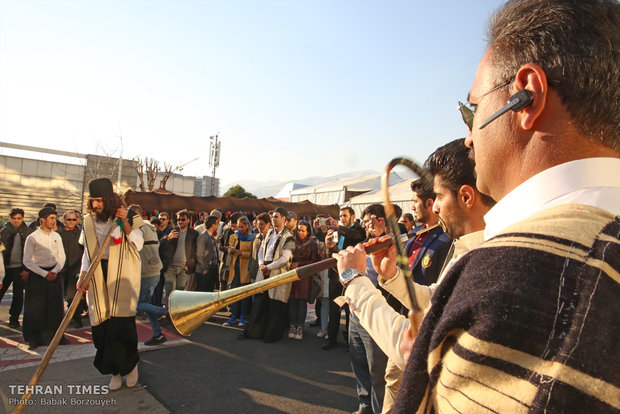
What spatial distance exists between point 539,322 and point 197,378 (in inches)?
192

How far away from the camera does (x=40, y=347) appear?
574 cm

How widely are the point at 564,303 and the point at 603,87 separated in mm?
477

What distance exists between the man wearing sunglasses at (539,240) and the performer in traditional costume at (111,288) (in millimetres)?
4226

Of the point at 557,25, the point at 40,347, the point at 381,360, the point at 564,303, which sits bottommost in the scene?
the point at 40,347

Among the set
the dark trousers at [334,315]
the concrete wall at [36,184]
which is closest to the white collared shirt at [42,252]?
the dark trousers at [334,315]

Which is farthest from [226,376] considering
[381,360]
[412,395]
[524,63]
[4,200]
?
[4,200]

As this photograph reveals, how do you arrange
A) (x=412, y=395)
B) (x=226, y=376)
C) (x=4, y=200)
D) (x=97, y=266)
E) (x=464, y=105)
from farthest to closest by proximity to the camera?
(x=4, y=200) → (x=226, y=376) → (x=97, y=266) → (x=464, y=105) → (x=412, y=395)

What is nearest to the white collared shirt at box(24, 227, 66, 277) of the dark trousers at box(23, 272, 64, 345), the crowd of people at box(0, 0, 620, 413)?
the dark trousers at box(23, 272, 64, 345)

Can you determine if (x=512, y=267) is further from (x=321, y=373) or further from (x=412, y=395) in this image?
(x=321, y=373)

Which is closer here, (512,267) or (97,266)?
(512,267)

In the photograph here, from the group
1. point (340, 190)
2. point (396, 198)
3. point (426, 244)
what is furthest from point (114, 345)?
point (340, 190)

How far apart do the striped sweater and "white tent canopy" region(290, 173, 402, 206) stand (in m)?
17.3

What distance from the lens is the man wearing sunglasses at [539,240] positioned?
0.60 meters

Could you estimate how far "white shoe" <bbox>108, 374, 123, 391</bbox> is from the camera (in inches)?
169
